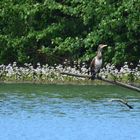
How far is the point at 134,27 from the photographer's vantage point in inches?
1081

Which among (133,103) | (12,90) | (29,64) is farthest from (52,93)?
(29,64)

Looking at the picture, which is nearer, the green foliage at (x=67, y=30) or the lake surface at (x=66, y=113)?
the lake surface at (x=66, y=113)

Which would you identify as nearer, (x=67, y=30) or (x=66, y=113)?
(x=66, y=113)

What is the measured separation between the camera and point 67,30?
98.3 feet

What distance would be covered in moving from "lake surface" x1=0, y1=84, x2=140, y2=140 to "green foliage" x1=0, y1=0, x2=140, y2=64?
2.28 meters

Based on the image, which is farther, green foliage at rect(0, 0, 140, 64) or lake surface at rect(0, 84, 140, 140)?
green foliage at rect(0, 0, 140, 64)

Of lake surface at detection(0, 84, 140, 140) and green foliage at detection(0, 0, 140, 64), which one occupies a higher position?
green foliage at detection(0, 0, 140, 64)

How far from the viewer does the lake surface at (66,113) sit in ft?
52.1

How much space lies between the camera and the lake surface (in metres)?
15.9

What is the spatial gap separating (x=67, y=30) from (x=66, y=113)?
10.8 m

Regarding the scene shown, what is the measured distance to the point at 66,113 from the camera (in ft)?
63.8

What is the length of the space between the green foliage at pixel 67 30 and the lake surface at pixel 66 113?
2.28 metres

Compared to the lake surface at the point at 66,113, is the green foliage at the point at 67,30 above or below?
above

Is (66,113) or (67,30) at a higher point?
(67,30)
